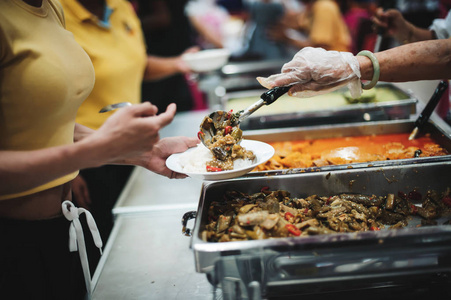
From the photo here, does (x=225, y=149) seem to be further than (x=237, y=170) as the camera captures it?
Yes

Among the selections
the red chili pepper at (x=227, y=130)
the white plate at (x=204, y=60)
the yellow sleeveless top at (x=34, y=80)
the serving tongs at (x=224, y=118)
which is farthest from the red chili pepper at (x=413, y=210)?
the white plate at (x=204, y=60)

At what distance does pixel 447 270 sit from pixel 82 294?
1391mm

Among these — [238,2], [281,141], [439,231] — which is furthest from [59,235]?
[238,2]

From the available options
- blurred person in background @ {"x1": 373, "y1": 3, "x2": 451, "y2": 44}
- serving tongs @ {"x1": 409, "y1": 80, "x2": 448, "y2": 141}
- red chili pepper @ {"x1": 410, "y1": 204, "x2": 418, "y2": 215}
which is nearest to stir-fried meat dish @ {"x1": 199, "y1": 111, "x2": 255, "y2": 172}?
red chili pepper @ {"x1": 410, "y1": 204, "x2": 418, "y2": 215}

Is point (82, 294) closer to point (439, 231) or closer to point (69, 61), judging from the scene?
point (69, 61)

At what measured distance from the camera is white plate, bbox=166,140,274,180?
1.36 metres

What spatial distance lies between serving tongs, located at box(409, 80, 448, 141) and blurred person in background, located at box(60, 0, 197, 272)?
200 centimetres

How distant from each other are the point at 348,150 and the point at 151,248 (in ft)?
4.32

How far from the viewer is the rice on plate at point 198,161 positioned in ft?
4.75

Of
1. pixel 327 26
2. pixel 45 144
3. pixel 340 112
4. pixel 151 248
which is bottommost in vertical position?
pixel 151 248

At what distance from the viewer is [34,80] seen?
1147mm

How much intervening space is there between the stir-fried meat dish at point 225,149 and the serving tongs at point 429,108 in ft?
4.13

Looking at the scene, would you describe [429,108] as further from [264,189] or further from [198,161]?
[198,161]

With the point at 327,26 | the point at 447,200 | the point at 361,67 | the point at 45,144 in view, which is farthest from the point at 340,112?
the point at 327,26
